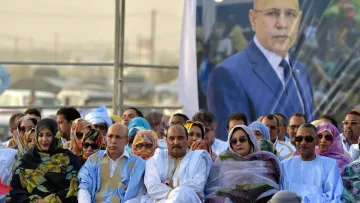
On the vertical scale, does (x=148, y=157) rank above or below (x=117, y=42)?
below

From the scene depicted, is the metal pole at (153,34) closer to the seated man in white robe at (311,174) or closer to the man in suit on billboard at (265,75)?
→ the man in suit on billboard at (265,75)

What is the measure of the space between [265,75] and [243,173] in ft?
15.6

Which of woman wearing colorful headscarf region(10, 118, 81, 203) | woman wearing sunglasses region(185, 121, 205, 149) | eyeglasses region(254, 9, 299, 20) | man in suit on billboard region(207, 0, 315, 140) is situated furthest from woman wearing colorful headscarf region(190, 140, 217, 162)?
eyeglasses region(254, 9, 299, 20)

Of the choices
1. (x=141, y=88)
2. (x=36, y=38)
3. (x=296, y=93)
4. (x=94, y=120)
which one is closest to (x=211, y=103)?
(x=296, y=93)

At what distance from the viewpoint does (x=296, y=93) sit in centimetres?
1397

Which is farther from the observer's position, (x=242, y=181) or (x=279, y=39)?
(x=279, y=39)

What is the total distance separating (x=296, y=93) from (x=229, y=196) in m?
4.74

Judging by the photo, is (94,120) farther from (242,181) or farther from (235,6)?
(235,6)

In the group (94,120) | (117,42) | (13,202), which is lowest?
(13,202)

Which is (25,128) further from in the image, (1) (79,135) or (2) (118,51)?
(2) (118,51)

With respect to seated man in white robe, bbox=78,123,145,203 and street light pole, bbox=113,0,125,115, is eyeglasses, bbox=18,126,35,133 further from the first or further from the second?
street light pole, bbox=113,0,125,115

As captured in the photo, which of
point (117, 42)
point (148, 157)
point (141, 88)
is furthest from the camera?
point (141, 88)

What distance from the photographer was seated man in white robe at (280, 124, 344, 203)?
967 cm

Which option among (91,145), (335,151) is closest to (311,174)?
(335,151)
